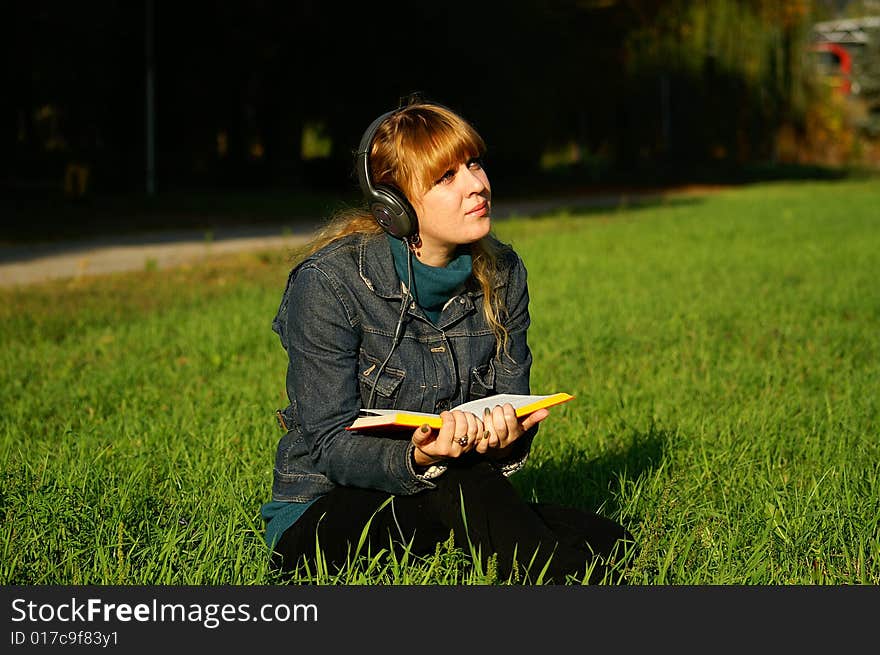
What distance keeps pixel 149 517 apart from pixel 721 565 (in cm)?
163

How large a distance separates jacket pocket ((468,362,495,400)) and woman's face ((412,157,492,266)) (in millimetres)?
390

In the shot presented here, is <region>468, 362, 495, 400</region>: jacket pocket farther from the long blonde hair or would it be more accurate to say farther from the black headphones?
→ the black headphones

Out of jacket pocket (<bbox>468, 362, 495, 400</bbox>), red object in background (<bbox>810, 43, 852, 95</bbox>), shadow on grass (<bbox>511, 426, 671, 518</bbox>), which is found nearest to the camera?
jacket pocket (<bbox>468, 362, 495, 400</bbox>)

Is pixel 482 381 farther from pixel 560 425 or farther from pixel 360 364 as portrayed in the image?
pixel 560 425

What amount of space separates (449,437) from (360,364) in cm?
49

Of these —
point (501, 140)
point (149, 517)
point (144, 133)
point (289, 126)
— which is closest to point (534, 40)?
point (501, 140)

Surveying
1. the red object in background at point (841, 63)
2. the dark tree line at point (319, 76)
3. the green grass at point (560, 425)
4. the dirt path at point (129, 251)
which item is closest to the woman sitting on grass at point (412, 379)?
the green grass at point (560, 425)

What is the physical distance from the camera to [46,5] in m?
20.4

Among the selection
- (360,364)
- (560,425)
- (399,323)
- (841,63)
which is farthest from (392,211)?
(841,63)

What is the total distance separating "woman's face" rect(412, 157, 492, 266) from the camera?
10.1 ft

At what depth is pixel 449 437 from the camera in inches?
109

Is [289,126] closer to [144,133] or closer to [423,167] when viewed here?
[144,133]

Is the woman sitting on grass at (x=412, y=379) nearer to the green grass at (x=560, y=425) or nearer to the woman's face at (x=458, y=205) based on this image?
the woman's face at (x=458, y=205)

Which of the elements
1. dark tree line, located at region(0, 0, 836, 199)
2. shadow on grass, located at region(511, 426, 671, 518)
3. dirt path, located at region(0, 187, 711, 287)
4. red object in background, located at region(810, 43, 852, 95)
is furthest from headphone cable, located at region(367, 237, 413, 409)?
red object in background, located at region(810, 43, 852, 95)
